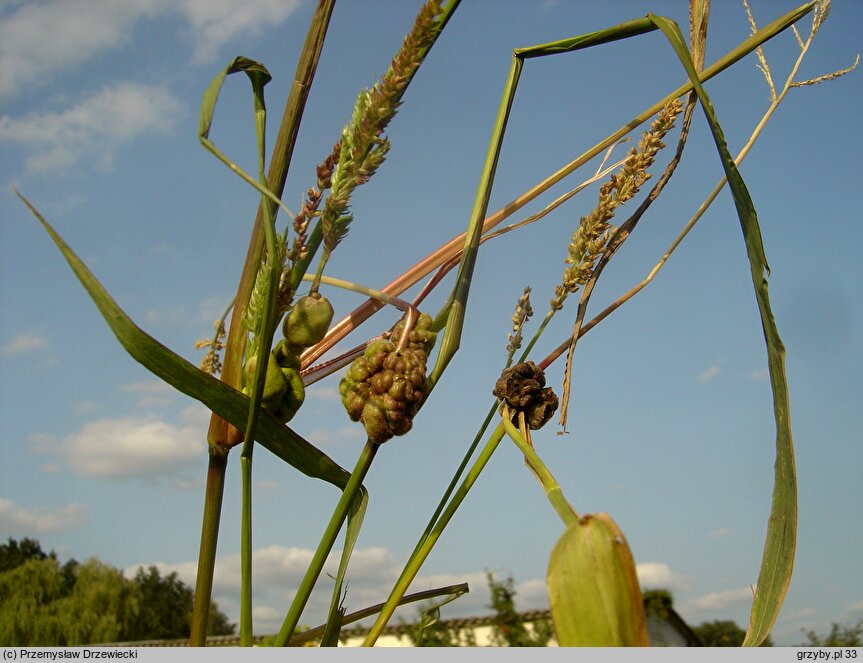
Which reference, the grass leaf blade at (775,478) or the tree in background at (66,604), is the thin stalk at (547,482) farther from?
the tree in background at (66,604)

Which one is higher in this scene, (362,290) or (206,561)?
(362,290)

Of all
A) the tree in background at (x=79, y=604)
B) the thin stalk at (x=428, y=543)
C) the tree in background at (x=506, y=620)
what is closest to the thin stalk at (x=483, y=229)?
the thin stalk at (x=428, y=543)

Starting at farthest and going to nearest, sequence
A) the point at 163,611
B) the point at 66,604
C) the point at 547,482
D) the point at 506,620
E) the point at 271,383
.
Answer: the point at 163,611, the point at 66,604, the point at 506,620, the point at 271,383, the point at 547,482

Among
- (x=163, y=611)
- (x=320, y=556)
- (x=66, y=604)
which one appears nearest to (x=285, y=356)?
(x=320, y=556)

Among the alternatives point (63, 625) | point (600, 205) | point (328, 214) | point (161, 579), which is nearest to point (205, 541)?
point (328, 214)

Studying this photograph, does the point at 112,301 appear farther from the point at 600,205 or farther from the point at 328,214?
the point at 600,205

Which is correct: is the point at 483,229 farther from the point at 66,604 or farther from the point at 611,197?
the point at 66,604

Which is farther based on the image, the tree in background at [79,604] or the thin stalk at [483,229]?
the tree in background at [79,604]
